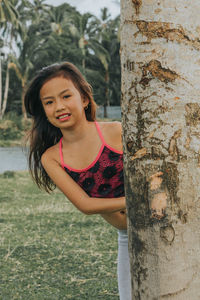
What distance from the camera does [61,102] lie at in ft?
6.27

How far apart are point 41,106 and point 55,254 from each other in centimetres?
189

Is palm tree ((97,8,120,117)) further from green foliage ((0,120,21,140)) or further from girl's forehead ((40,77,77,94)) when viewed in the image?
girl's forehead ((40,77,77,94))

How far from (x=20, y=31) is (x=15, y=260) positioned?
24745 mm

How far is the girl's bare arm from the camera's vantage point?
1692mm

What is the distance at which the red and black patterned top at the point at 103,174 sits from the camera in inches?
80.8

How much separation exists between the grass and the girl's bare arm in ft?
4.17

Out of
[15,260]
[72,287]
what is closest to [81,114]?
[72,287]

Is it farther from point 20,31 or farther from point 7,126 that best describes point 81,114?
point 20,31

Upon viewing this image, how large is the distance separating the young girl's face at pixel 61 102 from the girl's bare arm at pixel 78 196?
214 mm

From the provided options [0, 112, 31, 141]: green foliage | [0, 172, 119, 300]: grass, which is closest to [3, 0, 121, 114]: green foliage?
[0, 112, 31, 141]: green foliage

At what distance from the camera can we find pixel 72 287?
122 inches

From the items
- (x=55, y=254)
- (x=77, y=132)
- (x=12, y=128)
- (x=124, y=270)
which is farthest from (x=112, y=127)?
(x=12, y=128)

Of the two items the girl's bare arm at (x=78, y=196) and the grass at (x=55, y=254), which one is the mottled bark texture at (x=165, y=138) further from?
the grass at (x=55, y=254)

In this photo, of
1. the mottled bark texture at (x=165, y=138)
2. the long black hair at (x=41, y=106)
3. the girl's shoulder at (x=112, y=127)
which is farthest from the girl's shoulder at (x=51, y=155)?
the mottled bark texture at (x=165, y=138)
